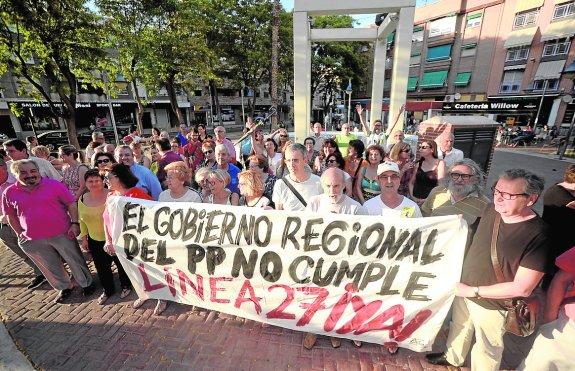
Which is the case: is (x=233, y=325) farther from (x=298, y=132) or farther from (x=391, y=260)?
(x=298, y=132)

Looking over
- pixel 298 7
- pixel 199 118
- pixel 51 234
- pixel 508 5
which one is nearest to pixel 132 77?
pixel 298 7

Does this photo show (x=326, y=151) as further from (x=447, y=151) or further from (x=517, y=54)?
(x=517, y=54)

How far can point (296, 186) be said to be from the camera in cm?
340

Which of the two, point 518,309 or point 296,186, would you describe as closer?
point 518,309

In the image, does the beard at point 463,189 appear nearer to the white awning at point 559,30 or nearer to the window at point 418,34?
the white awning at point 559,30

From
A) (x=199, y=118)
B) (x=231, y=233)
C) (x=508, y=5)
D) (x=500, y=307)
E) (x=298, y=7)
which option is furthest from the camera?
(x=199, y=118)

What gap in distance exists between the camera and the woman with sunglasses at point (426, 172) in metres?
3.87

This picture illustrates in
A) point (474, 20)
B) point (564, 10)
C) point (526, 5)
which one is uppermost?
point (526, 5)

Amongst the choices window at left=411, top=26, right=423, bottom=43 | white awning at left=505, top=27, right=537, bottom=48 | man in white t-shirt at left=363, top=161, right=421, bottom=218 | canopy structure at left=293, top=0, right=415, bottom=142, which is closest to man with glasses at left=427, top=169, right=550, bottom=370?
man in white t-shirt at left=363, top=161, right=421, bottom=218

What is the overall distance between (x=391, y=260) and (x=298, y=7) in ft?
25.5

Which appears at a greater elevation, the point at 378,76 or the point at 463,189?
the point at 378,76

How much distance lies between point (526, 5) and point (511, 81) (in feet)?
21.3

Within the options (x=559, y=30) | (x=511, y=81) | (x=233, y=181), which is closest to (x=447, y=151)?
(x=233, y=181)

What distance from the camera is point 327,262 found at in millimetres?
2680
